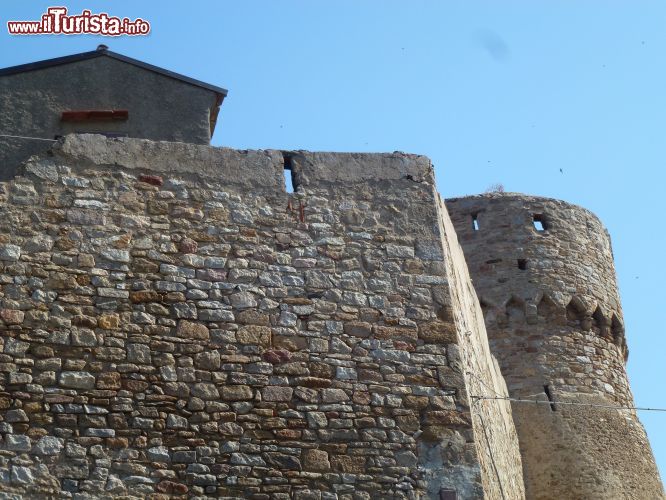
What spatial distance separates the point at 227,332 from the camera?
884 centimetres

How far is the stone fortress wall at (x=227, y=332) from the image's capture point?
27.2 feet

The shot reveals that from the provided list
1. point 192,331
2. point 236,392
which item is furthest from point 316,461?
point 192,331

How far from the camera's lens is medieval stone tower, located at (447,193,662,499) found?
15.1 m

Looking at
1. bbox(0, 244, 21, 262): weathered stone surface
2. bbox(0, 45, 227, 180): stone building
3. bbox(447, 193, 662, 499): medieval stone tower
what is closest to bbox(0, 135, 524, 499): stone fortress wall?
bbox(0, 244, 21, 262): weathered stone surface

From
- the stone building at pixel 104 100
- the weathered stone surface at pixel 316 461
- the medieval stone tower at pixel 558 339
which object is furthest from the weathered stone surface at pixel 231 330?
the medieval stone tower at pixel 558 339

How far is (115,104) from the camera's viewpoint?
38.8ft

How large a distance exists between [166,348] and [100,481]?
1168mm

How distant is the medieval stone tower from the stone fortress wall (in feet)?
18.2

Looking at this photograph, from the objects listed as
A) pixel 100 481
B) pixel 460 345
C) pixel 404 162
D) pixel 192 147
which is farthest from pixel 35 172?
pixel 460 345

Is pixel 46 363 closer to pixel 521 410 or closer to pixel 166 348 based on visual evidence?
pixel 166 348

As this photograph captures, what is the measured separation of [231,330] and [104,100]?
13.4 feet

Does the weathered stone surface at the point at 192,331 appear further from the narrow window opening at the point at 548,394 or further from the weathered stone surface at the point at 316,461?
the narrow window opening at the point at 548,394

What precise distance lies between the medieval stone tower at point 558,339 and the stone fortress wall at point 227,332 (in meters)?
5.55

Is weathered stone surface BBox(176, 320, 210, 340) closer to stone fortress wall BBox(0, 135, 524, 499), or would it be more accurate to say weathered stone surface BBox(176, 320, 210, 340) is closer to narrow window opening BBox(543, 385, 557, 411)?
stone fortress wall BBox(0, 135, 524, 499)
